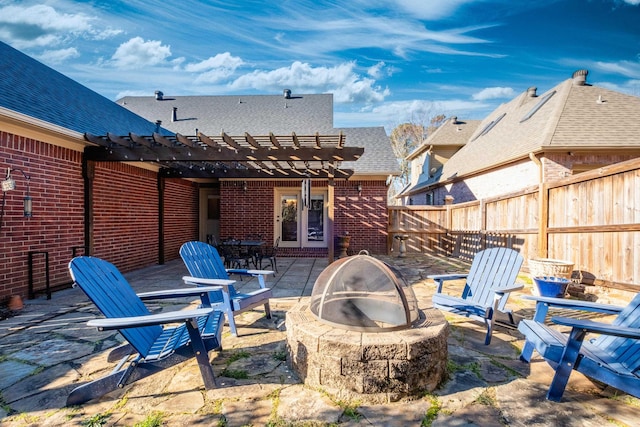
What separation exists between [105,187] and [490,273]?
24.4 feet

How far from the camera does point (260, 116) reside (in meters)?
12.9

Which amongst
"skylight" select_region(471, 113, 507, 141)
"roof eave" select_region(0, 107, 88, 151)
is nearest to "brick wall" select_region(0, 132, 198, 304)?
"roof eave" select_region(0, 107, 88, 151)

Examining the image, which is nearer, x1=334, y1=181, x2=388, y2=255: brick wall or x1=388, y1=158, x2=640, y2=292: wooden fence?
x1=388, y1=158, x2=640, y2=292: wooden fence

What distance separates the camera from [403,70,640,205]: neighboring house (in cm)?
810

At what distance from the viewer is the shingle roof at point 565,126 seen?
8.12 m

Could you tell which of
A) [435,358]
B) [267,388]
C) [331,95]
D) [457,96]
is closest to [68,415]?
[267,388]

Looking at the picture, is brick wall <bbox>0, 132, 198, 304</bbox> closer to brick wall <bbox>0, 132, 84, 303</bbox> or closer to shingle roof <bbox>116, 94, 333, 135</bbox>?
brick wall <bbox>0, 132, 84, 303</bbox>

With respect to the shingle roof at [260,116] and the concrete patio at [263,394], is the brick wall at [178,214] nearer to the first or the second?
the shingle roof at [260,116]

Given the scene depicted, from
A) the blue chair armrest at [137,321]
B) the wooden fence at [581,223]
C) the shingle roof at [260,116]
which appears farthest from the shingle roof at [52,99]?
the wooden fence at [581,223]

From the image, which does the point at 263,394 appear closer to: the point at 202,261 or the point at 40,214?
the point at 202,261

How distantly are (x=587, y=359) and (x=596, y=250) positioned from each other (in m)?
3.74

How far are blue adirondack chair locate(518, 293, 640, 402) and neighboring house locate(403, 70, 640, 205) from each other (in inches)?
274

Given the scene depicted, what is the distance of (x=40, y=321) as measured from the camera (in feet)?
12.9

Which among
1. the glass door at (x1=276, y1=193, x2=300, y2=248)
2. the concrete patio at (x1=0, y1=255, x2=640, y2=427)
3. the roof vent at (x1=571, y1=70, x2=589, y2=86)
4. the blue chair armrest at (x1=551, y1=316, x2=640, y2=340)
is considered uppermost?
the roof vent at (x1=571, y1=70, x2=589, y2=86)
